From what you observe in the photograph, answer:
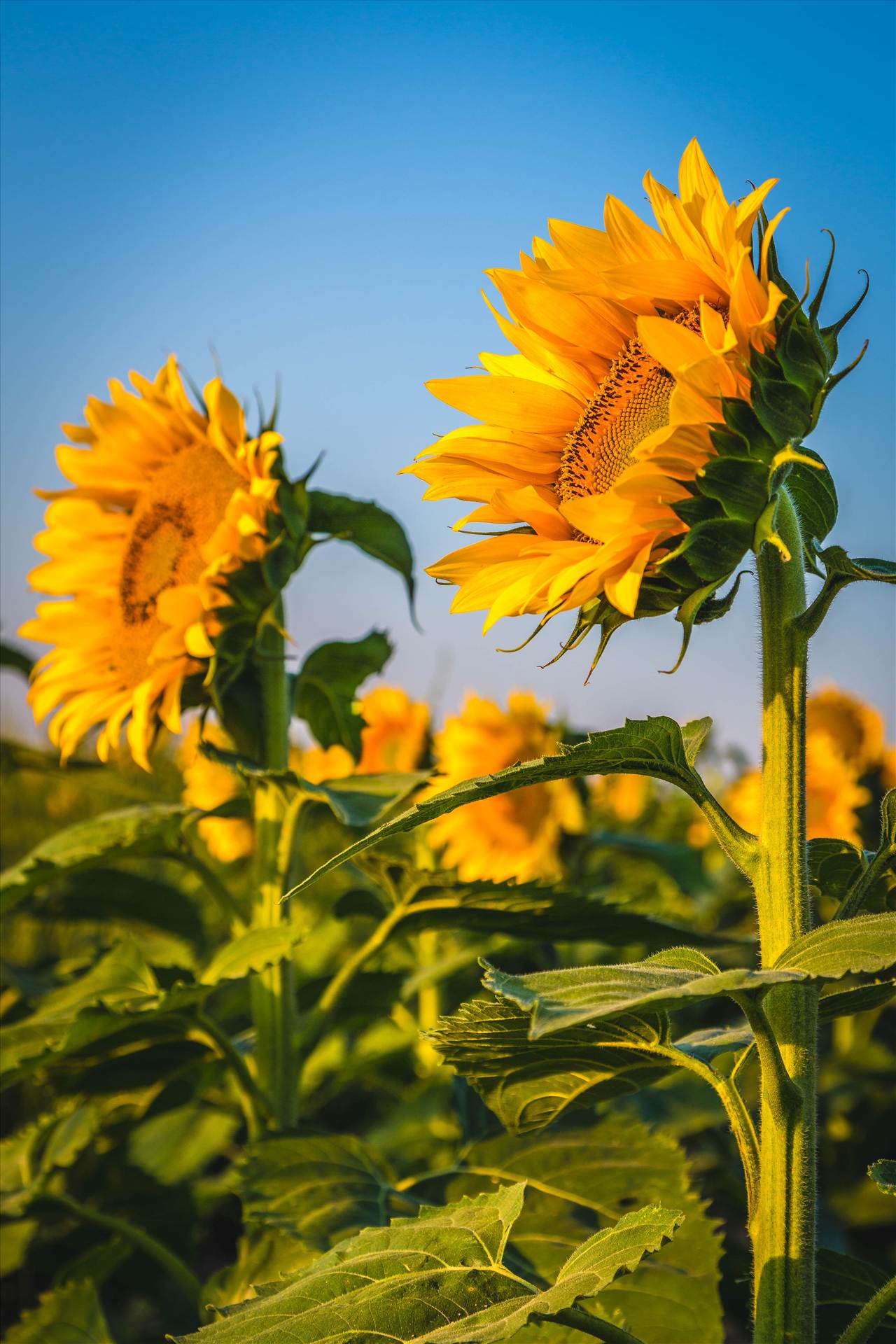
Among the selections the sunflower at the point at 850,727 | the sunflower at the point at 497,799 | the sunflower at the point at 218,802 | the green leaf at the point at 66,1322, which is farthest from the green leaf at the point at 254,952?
the sunflower at the point at 850,727

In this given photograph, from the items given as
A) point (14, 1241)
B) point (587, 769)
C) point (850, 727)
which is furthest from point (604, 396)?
point (850, 727)

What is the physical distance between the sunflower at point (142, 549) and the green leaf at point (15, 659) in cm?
10

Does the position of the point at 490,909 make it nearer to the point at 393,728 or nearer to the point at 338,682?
the point at 338,682

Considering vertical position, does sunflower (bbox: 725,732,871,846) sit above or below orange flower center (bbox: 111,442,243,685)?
below

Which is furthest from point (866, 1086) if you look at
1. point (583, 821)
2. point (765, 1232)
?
point (765, 1232)

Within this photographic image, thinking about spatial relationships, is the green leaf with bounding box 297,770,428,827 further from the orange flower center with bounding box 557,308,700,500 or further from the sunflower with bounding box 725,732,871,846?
the sunflower with bounding box 725,732,871,846

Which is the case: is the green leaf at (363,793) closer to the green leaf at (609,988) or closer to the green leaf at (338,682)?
the green leaf at (338,682)

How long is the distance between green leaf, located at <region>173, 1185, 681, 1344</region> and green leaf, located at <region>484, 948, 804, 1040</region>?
5.4 inches

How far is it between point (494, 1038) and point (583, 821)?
4.78 feet

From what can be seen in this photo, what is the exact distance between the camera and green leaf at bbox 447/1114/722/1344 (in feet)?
3.26

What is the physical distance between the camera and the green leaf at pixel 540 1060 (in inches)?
28.9

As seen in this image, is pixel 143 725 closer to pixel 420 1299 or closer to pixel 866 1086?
pixel 420 1299

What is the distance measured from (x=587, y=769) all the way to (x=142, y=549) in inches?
37.3

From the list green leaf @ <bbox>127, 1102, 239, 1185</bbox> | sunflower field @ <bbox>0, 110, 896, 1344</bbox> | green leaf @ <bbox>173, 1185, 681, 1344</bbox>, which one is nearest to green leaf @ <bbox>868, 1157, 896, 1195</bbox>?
sunflower field @ <bbox>0, 110, 896, 1344</bbox>
